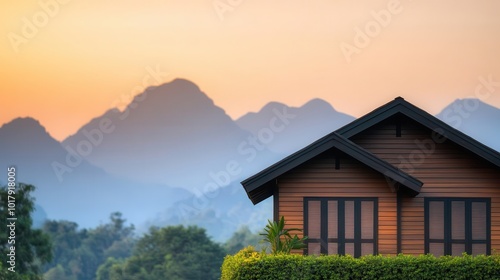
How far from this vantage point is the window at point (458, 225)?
25719mm

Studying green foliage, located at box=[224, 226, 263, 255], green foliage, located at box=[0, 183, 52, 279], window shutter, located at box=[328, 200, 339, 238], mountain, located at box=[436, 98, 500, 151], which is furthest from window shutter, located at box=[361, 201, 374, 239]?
mountain, located at box=[436, 98, 500, 151]

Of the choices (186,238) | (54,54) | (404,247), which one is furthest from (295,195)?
(54,54)

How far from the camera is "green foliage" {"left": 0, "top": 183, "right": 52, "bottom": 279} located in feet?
216

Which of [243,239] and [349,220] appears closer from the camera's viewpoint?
[349,220]

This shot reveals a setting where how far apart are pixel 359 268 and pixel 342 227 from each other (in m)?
2.87

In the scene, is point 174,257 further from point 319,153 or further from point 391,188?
point 319,153

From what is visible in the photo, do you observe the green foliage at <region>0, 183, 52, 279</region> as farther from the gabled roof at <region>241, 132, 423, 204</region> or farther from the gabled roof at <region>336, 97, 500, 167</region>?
the gabled roof at <region>336, 97, 500, 167</region>

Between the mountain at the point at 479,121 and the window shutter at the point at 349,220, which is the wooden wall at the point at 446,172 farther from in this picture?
the mountain at the point at 479,121

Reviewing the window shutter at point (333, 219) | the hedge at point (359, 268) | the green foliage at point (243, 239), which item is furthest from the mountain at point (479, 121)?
the hedge at point (359, 268)

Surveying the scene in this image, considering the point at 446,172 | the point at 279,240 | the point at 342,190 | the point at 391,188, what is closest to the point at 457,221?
the point at 446,172

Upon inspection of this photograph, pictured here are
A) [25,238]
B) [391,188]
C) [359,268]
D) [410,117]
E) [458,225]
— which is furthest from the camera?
[25,238]

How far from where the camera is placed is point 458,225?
25.8 m

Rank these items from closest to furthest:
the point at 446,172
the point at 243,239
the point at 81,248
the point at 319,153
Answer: the point at 319,153 < the point at 446,172 < the point at 81,248 < the point at 243,239

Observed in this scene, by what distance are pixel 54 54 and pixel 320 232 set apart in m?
126
